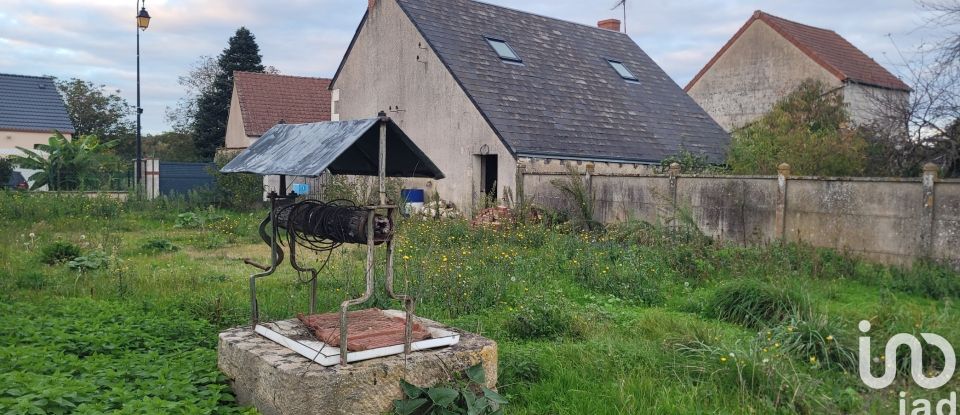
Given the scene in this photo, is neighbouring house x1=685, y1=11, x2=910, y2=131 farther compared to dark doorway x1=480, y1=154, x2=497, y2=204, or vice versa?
neighbouring house x1=685, y1=11, x2=910, y2=131

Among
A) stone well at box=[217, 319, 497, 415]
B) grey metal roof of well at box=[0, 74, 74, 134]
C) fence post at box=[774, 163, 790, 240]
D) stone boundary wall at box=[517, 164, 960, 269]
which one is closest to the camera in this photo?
stone well at box=[217, 319, 497, 415]

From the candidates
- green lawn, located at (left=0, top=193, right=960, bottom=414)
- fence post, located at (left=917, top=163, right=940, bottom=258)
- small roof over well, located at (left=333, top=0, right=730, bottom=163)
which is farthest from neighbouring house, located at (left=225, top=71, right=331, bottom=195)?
fence post, located at (left=917, top=163, right=940, bottom=258)

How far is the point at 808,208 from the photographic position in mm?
12445

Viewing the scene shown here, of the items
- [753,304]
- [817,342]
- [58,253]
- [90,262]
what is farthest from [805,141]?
[58,253]

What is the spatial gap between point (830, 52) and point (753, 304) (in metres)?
24.8

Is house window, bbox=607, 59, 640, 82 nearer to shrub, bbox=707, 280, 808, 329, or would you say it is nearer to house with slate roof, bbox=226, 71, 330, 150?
house with slate roof, bbox=226, 71, 330, 150

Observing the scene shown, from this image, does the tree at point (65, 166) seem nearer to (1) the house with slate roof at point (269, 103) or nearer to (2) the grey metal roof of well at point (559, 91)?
(1) the house with slate roof at point (269, 103)

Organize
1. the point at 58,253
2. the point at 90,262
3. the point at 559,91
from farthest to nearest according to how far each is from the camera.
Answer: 1. the point at 559,91
2. the point at 58,253
3. the point at 90,262

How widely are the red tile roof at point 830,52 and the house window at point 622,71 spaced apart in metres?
7.72

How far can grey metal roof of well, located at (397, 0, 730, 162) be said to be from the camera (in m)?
18.6

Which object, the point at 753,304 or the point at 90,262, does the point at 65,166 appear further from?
the point at 753,304

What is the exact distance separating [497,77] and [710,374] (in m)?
15.1

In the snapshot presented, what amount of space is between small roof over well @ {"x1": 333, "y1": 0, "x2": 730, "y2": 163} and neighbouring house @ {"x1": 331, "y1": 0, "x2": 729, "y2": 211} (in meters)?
0.04

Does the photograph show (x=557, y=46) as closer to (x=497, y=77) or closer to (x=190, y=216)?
(x=497, y=77)
